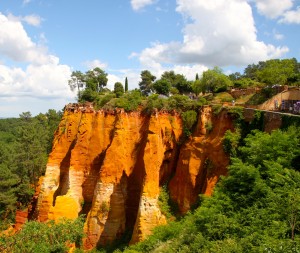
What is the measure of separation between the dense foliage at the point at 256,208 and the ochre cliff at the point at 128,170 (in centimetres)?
424

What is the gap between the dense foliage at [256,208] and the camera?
12.9m

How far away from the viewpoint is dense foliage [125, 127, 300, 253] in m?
12.9

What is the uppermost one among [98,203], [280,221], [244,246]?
[280,221]

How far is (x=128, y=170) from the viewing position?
87.4ft

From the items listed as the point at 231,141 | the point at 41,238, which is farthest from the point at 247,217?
the point at 41,238

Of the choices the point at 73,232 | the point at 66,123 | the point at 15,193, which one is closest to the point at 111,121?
the point at 66,123

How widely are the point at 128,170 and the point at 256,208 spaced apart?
43.2 feet

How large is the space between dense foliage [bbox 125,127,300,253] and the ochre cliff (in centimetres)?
424

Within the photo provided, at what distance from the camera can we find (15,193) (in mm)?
41969

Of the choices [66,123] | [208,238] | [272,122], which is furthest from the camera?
[66,123]

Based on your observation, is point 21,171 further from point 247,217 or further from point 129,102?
point 247,217

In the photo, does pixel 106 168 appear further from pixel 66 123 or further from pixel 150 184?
pixel 66 123

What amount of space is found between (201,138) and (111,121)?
7.56 metres

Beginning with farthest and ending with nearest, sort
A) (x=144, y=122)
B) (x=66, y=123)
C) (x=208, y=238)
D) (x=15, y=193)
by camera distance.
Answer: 1. (x=15, y=193)
2. (x=66, y=123)
3. (x=144, y=122)
4. (x=208, y=238)
